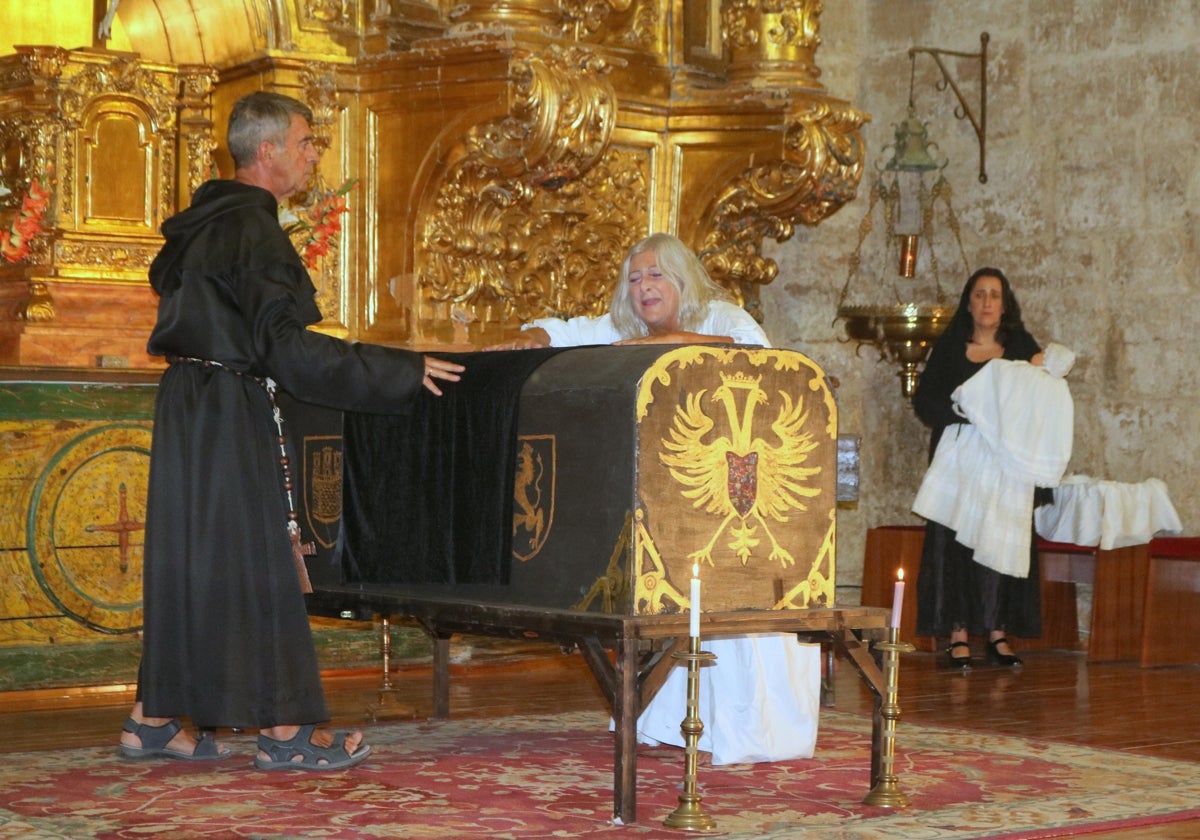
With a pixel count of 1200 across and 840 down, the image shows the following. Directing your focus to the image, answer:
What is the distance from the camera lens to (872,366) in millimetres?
10078

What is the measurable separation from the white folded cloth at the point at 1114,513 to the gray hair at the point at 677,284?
349 centimetres

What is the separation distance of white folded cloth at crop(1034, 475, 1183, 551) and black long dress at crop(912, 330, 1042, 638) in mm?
271

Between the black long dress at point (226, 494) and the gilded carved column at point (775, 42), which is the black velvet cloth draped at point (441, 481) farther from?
the gilded carved column at point (775, 42)

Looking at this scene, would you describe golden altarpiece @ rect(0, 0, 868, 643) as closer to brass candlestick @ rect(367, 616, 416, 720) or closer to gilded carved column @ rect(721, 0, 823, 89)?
gilded carved column @ rect(721, 0, 823, 89)

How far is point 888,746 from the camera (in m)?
4.71

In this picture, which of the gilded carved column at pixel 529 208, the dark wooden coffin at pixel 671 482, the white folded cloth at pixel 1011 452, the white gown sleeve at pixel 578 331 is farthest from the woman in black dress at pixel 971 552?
the dark wooden coffin at pixel 671 482

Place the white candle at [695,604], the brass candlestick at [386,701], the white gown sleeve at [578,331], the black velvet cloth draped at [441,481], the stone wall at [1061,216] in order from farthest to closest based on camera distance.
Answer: the stone wall at [1061,216]
the brass candlestick at [386,701]
the white gown sleeve at [578,331]
the black velvet cloth draped at [441,481]
the white candle at [695,604]

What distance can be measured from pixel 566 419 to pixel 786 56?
403 cm

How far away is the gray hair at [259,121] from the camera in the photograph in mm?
5109

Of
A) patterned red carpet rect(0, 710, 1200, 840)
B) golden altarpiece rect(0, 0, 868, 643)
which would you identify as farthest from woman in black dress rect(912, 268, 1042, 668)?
patterned red carpet rect(0, 710, 1200, 840)

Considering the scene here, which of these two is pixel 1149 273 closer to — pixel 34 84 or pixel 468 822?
pixel 34 84

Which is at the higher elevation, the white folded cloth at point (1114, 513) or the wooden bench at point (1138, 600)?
the white folded cloth at point (1114, 513)

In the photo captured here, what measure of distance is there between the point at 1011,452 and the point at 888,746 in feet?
12.3

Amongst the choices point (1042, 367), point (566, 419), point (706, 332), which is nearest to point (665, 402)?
point (566, 419)
